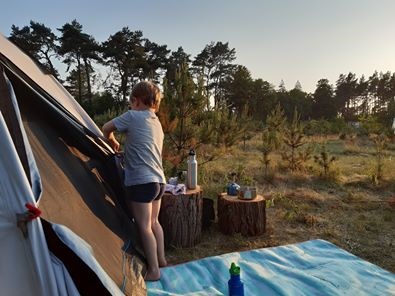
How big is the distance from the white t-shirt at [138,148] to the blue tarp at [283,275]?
3.02 ft

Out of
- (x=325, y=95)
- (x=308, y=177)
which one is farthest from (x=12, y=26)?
(x=325, y=95)

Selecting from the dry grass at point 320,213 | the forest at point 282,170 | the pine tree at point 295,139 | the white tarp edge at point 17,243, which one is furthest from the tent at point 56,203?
the pine tree at point 295,139

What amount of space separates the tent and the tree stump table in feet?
4.72

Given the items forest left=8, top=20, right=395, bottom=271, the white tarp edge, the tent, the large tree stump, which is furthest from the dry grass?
the white tarp edge

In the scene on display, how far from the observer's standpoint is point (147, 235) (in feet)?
9.52

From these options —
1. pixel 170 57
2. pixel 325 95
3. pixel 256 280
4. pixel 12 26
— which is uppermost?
pixel 12 26

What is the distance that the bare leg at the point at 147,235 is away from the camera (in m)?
2.89

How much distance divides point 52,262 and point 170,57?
89.9ft

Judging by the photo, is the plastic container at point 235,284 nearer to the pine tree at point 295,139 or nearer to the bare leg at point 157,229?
the bare leg at point 157,229

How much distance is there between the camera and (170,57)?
27.8 meters

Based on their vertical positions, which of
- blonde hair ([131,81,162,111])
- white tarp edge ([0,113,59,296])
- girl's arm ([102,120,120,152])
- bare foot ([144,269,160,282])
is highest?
blonde hair ([131,81,162,111])

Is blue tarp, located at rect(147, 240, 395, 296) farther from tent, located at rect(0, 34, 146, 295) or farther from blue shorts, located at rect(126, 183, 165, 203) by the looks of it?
blue shorts, located at rect(126, 183, 165, 203)

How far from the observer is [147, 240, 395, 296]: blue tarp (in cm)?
284

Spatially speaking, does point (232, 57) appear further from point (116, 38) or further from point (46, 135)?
point (46, 135)
